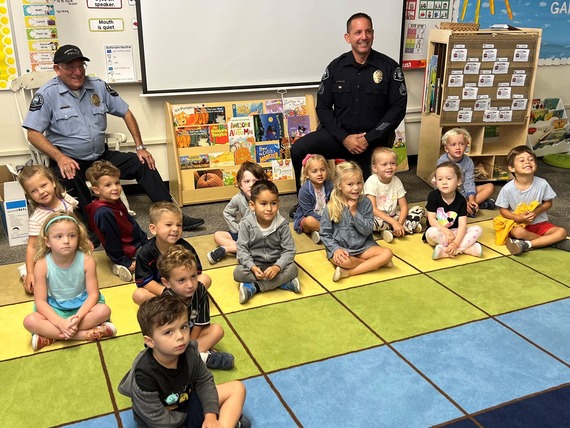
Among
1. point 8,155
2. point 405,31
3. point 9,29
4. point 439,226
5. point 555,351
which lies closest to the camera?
point 555,351

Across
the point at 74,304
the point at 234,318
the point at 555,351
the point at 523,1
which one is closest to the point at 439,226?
the point at 555,351

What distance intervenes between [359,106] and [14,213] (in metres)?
2.53

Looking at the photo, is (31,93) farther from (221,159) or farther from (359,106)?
(359,106)

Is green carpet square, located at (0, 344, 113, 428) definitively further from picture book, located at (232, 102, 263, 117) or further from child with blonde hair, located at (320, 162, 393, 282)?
picture book, located at (232, 102, 263, 117)

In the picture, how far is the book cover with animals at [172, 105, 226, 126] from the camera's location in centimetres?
440

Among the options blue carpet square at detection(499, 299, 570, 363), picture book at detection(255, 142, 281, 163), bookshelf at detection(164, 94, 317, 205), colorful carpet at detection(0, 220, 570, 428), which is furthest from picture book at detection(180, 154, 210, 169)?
blue carpet square at detection(499, 299, 570, 363)

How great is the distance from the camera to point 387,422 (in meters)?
1.98

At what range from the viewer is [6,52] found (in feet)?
12.7

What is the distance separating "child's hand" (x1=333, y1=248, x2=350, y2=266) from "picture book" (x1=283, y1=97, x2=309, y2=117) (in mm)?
1965

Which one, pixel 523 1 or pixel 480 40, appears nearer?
pixel 480 40

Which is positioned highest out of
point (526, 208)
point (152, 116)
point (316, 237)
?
point (152, 116)

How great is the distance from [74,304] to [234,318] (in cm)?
75

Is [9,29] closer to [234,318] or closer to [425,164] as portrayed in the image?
[234,318]

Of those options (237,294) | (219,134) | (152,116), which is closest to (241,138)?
(219,134)
